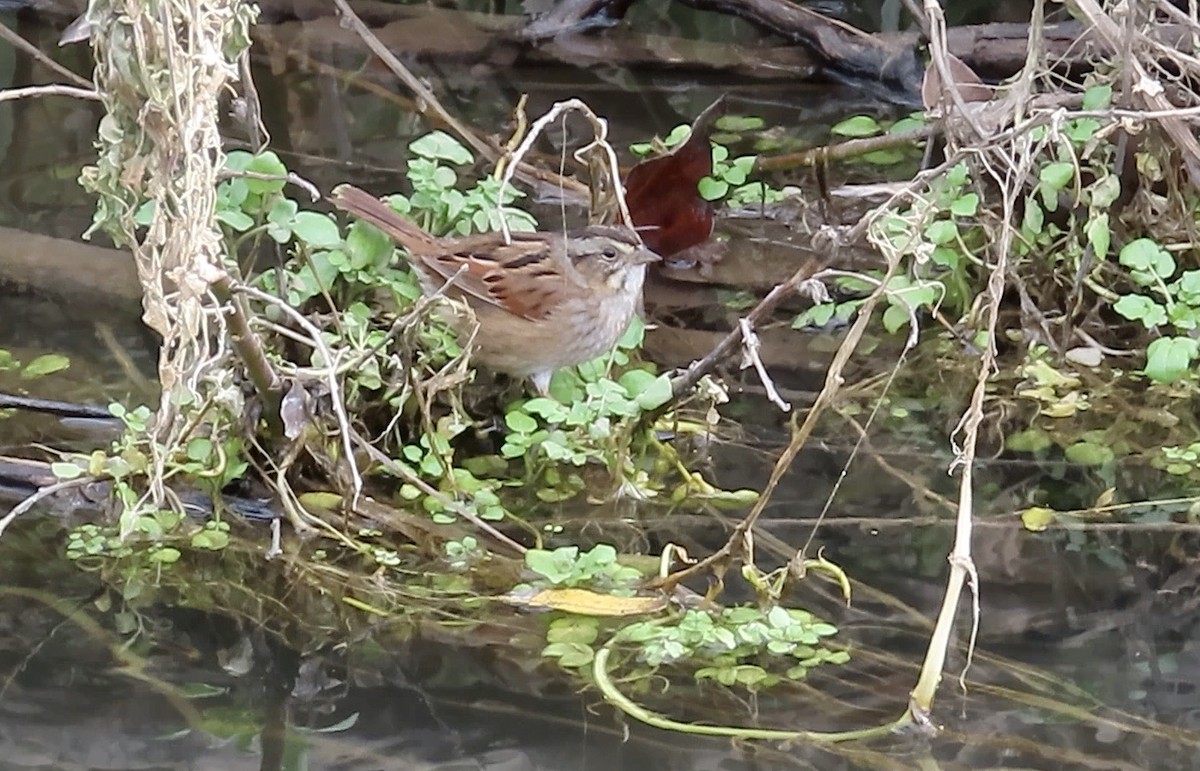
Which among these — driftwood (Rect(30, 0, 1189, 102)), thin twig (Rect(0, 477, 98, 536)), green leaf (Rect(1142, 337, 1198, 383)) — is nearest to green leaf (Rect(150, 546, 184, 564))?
thin twig (Rect(0, 477, 98, 536))

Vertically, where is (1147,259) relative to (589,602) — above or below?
above

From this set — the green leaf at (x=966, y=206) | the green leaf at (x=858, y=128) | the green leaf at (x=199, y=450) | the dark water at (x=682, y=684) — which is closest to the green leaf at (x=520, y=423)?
the dark water at (x=682, y=684)

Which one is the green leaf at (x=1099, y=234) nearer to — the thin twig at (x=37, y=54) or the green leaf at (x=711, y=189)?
the green leaf at (x=711, y=189)

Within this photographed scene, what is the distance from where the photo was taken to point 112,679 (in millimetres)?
2789

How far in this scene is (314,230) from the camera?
3.40 metres

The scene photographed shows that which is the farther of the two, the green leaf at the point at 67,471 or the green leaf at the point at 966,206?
the green leaf at the point at 966,206

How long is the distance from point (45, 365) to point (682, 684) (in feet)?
6.53

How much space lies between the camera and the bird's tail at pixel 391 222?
12.3 ft

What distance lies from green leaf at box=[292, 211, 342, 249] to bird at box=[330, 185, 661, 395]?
296mm

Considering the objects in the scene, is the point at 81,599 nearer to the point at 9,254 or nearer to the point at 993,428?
the point at 9,254

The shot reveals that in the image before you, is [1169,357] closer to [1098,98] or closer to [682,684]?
[1098,98]

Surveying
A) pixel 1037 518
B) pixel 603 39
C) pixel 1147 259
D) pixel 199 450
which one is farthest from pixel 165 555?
pixel 603 39

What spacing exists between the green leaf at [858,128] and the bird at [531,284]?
1.54m

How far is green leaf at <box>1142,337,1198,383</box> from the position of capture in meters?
3.60
